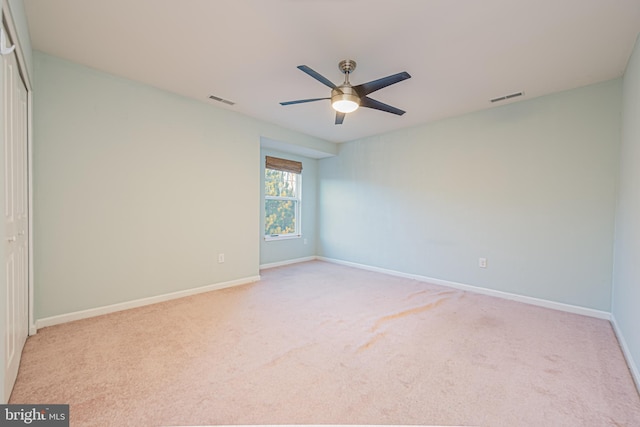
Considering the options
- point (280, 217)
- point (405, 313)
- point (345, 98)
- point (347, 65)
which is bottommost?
point (405, 313)

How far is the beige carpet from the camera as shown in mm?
1513

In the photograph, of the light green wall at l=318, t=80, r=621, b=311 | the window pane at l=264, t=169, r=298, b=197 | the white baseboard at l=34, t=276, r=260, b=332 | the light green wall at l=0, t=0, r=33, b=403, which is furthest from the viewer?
the window pane at l=264, t=169, r=298, b=197

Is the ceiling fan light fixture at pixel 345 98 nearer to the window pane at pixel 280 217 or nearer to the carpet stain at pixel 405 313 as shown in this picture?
the carpet stain at pixel 405 313

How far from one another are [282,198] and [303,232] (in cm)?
88

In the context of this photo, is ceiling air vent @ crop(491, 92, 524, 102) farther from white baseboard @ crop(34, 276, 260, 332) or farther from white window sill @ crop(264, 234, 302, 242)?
white baseboard @ crop(34, 276, 260, 332)

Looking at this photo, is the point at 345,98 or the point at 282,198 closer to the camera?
the point at 345,98

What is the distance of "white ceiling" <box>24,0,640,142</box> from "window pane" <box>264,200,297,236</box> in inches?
98.2

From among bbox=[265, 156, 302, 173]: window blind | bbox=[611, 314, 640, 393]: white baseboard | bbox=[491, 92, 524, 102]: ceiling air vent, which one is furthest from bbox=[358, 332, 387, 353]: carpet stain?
bbox=[265, 156, 302, 173]: window blind

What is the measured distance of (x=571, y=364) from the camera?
2.02m

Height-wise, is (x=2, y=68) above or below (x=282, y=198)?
above

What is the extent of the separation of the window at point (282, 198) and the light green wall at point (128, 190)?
1.12 meters

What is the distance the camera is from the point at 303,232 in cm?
578

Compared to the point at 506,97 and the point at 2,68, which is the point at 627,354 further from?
the point at 2,68

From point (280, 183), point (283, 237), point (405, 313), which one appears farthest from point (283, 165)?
A: point (405, 313)
